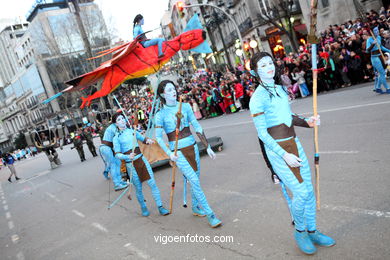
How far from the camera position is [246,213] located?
5195 mm

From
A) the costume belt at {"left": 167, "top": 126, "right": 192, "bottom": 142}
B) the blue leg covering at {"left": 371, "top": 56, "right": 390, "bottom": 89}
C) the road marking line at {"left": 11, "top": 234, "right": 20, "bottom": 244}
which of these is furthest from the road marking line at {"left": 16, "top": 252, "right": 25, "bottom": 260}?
the blue leg covering at {"left": 371, "top": 56, "right": 390, "bottom": 89}

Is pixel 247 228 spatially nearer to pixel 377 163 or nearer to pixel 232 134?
pixel 377 163

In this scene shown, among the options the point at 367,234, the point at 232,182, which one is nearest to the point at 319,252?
the point at 367,234

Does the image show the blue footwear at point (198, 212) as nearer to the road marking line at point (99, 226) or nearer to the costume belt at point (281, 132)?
the road marking line at point (99, 226)

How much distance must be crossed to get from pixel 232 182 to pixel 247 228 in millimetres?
2470

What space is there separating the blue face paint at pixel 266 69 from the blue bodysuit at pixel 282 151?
85 millimetres

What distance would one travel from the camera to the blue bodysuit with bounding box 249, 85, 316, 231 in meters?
3.37

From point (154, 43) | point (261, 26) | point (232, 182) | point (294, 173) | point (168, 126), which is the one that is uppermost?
point (261, 26)

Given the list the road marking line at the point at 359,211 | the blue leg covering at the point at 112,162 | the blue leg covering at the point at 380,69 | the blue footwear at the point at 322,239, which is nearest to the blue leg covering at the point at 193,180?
the road marking line at the point at 359,211

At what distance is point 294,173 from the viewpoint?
338cm

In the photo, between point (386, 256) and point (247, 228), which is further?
point (247, 228)

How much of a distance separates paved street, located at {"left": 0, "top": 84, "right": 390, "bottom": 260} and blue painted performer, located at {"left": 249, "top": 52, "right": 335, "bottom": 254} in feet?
0.99

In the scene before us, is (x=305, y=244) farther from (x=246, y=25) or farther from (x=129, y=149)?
(x=246, y=25)

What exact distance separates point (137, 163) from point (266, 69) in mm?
3424
